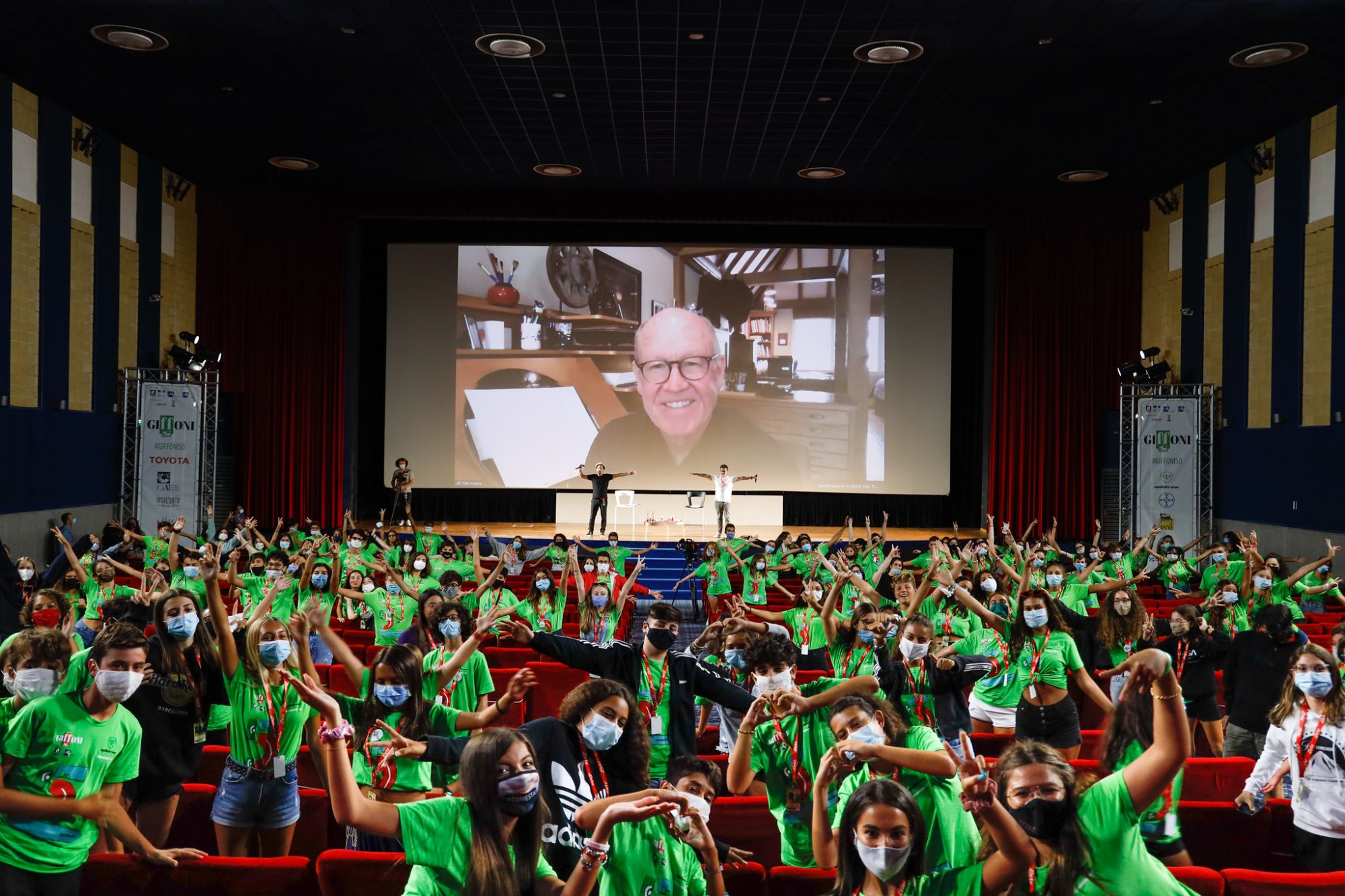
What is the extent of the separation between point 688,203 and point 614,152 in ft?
10.4

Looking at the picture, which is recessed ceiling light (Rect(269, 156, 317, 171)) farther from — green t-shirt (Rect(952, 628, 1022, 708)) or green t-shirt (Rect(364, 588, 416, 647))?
green t-shirt (Rect(952, 628, 1022, 708))

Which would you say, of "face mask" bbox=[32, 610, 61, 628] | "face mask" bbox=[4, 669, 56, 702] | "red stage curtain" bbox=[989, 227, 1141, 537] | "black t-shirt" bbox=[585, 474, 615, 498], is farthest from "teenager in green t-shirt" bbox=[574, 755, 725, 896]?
"red stage curtain" bbox=[989, 227, 1141, 537]

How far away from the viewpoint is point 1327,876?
3.76 metres

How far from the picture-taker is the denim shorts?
487cm

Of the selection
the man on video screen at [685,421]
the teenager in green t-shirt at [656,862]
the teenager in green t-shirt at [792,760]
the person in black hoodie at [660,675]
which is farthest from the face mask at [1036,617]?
the man on video screen at [685,421]

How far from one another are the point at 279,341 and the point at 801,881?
21.0m

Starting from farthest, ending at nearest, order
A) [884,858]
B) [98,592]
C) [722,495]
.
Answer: [722,495]
[98,592]
[884,858]

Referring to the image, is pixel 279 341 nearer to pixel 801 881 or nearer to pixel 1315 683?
pixel 801 881

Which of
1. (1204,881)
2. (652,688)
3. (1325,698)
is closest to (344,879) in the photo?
(652,688)

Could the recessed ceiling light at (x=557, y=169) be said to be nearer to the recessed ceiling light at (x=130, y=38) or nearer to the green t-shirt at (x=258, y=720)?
the recessed ceiling light at (x=130, y=38)

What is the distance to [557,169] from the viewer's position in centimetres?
2086

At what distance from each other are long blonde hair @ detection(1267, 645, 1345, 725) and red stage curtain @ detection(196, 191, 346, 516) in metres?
20.2

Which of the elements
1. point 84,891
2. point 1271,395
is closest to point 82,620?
point 84,891

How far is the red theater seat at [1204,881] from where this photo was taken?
369 cm
